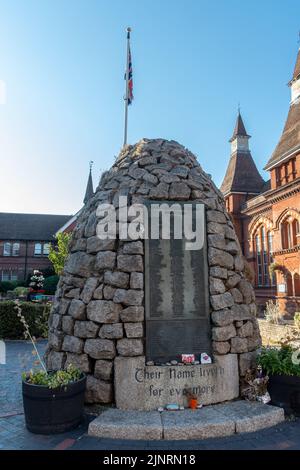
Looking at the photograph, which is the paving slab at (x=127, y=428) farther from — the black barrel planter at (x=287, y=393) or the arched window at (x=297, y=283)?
the arched window at (x=297, y=283)

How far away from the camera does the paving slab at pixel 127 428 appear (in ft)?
15.3

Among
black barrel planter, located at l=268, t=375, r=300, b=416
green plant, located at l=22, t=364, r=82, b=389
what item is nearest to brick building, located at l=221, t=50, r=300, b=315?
black barrel planter, located at l=268, t=375, r=300, b=416

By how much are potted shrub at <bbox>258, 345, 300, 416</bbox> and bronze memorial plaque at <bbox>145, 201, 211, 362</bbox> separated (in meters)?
1.06

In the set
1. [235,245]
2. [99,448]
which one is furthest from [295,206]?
[99,448]

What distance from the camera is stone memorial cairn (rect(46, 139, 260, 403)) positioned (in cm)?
562

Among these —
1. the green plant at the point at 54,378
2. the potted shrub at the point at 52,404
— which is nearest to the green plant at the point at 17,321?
the green plant at the point at 54,378

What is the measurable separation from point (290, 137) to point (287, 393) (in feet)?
85.7

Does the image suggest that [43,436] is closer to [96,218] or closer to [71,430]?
[71,430]

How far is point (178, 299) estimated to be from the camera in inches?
235

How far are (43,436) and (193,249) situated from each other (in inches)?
145

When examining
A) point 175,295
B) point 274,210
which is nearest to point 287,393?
point 175,295

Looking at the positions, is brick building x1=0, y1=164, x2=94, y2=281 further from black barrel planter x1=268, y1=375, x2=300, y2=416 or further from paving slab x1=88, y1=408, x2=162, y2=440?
paving slab x1=88, y1=408, x2=162, y2=440

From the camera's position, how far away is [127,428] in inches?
184

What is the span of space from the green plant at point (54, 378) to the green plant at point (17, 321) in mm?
10045
